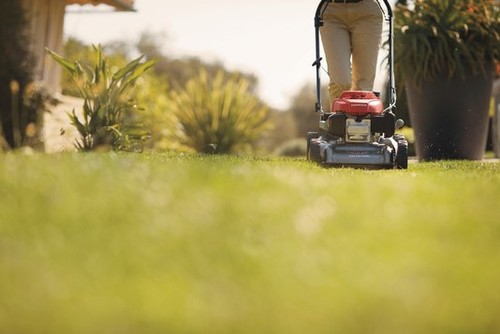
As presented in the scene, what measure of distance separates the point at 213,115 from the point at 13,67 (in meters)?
4.04

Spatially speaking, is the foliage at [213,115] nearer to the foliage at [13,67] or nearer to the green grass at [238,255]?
the foliage at [13,67]

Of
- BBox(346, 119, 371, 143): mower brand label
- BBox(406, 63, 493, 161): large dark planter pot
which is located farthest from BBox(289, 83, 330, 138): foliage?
BBox(346, 119, 371, 143): mower brand label

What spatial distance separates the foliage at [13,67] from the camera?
969cm

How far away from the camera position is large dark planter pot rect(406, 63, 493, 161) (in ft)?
29.3

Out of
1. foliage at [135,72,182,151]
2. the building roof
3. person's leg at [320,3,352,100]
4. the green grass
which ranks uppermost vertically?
the building roof

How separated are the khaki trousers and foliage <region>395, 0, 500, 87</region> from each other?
1.98 metres

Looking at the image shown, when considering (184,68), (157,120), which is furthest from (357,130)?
(184,68)

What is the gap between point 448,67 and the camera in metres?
8.89

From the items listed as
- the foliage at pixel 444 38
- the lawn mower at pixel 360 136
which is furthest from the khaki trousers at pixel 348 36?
the foliage at pixel 444 38

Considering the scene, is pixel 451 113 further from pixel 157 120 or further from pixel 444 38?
pixel 157 120

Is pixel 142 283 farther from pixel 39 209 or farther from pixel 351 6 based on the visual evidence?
pixel 351 6

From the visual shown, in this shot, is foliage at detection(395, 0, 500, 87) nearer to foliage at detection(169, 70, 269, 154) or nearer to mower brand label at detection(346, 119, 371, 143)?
mower brand label at detection(346, 119, 371, 143)

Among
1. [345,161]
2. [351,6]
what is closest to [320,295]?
[345,161]

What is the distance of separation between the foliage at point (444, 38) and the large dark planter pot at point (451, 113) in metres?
0.13
